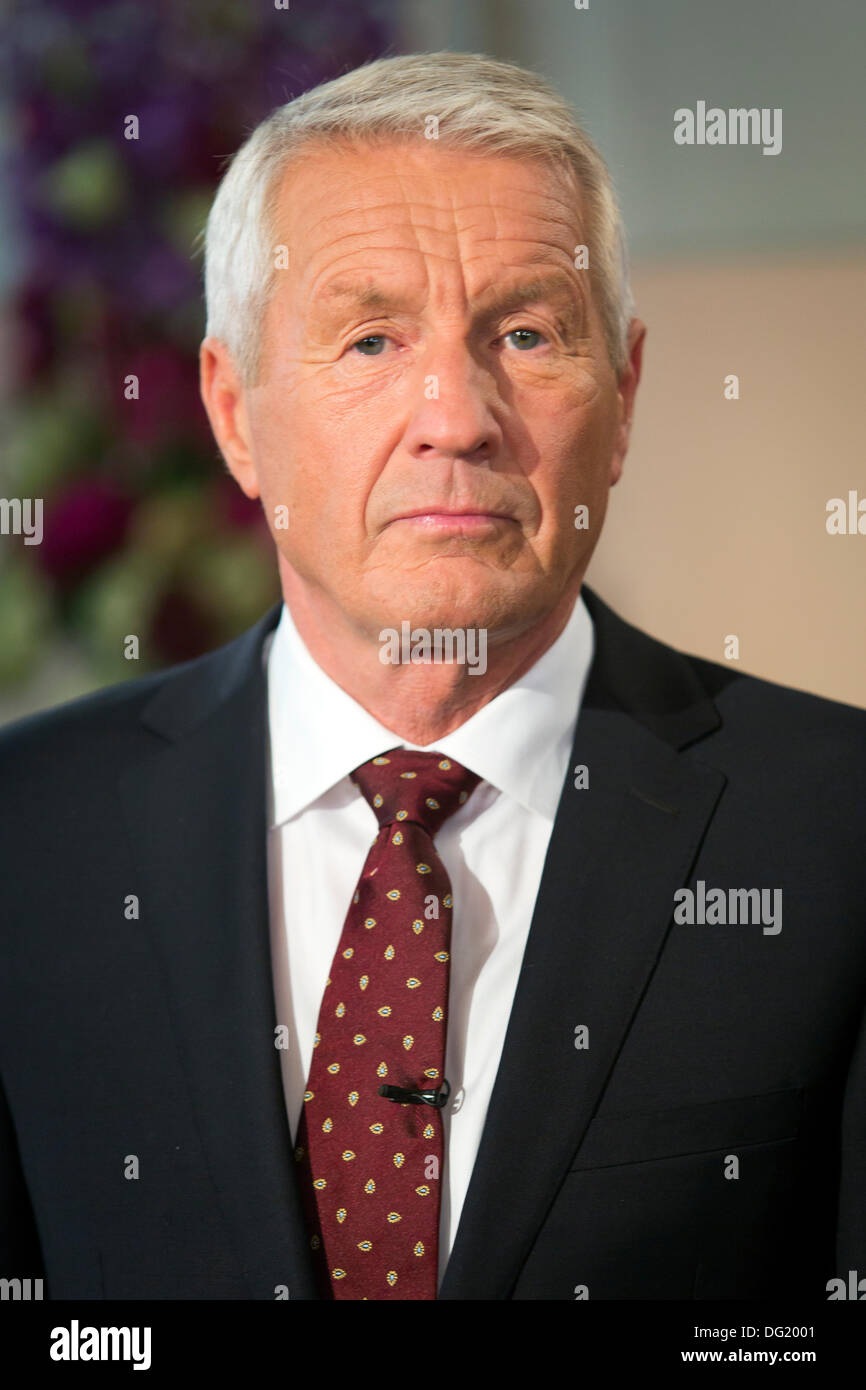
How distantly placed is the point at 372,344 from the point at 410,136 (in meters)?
0.16

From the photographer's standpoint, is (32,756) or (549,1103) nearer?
(549,1103)

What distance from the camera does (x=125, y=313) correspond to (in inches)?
58.5

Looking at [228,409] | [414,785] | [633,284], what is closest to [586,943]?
[414,785]

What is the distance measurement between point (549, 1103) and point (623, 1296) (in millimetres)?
152

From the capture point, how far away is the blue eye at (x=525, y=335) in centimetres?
114

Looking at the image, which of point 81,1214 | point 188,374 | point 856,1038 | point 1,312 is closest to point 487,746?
point 856,1038

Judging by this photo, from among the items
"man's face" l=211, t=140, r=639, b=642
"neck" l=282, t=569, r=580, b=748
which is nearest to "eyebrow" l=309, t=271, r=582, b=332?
"man's face" l=211, t=140, r=639, b=642

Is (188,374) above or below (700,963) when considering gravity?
above

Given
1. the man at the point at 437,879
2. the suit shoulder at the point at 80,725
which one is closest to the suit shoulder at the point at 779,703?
Answer: the man at the point at 437,879

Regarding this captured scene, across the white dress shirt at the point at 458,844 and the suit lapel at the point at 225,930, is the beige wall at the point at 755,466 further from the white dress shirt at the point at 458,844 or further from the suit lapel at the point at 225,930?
the suit lapel at the point at 225,930

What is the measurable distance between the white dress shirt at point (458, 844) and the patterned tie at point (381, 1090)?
28 mm

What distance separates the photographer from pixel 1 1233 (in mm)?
1130

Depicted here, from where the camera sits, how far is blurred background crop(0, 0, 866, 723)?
147cm
